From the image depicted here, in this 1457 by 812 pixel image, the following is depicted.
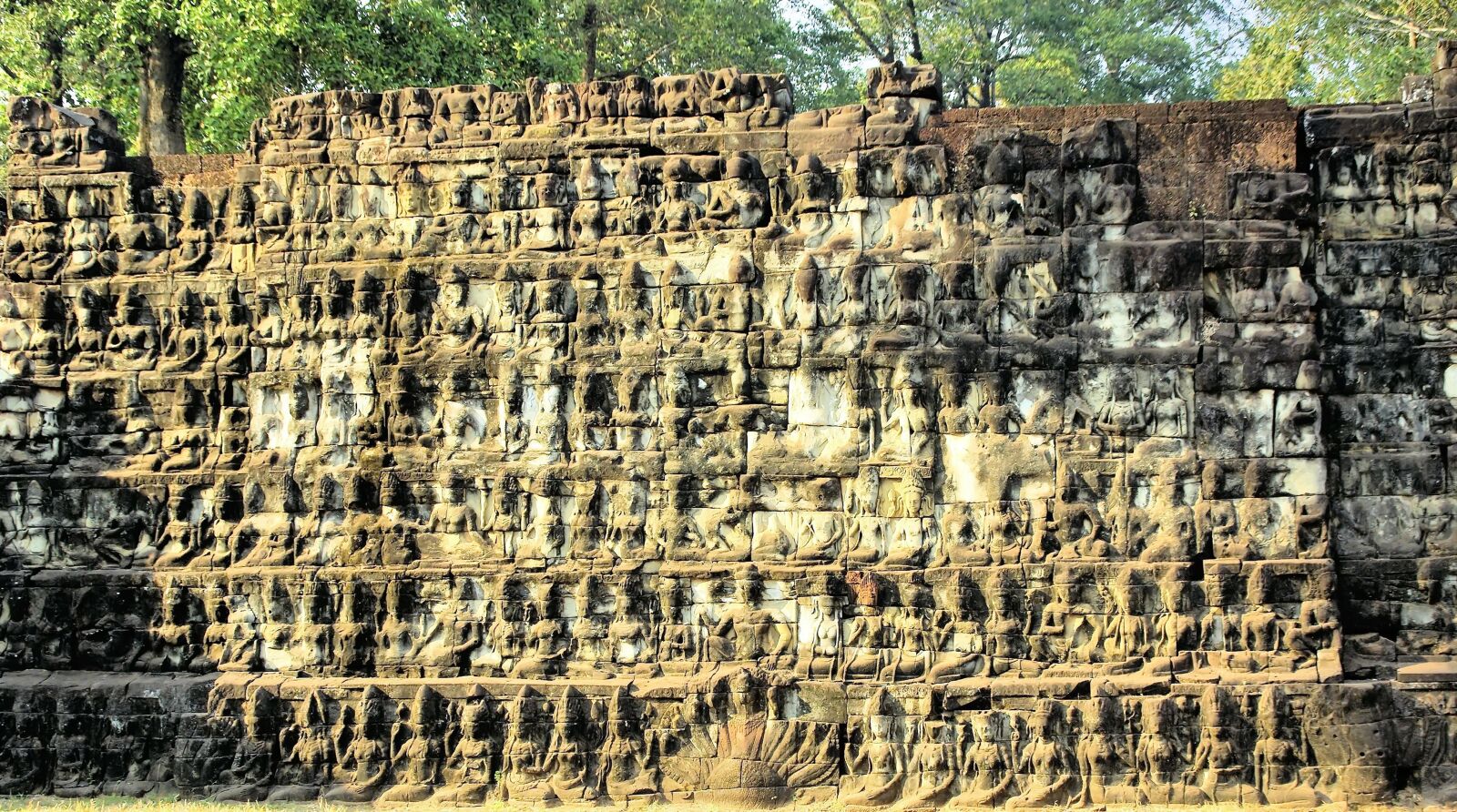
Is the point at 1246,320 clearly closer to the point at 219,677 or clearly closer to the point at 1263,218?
the point at 1263,218

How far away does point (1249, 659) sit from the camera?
1088cm

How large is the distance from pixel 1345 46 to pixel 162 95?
17.8 meters

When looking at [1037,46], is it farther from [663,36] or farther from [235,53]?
[235,53]

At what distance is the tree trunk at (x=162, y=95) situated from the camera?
20031 millimetres

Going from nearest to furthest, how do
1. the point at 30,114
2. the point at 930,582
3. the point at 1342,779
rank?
the point at 1342,779, the point at 930,582, the point at 30,114

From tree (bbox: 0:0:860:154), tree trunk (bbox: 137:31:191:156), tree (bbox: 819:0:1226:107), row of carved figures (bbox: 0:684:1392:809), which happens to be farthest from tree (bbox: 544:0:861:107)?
row of carved figures (bbox: 0:684:1392:809)

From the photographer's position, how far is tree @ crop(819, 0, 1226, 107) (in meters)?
31.4

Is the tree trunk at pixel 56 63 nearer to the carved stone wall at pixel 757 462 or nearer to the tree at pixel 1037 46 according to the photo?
the carved stone wall at pixel 757 462

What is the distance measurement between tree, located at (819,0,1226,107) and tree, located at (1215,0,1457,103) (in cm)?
910

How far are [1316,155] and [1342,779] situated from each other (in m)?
5.08

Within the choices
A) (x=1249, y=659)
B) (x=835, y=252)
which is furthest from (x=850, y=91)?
(x=1249, y=659)

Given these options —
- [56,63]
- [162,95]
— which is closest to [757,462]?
[162,95]

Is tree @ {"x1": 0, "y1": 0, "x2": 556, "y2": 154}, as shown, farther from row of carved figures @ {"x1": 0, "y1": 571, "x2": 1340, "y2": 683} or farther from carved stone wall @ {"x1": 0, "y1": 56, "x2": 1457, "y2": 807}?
row of carved figures @ {"x1": 0, "y1": 571, "x2": 1340, "y2": 683}

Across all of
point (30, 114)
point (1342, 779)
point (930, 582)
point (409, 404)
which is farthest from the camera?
point (30, 114)
